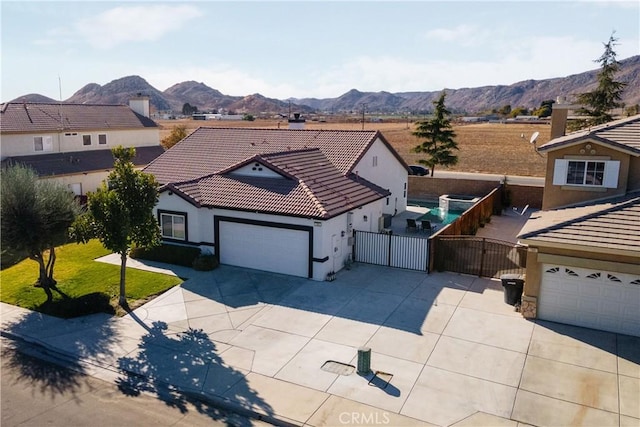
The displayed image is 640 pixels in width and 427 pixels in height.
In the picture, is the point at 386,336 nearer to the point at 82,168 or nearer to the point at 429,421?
the point at 429,421

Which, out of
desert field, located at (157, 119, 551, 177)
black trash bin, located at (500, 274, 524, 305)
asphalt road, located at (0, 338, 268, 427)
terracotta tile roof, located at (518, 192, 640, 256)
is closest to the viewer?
asphalt road, located at (0, 338, 268, 427)

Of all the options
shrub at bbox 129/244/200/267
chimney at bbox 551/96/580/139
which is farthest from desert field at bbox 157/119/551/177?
shrub at bbox 129/244/200/267

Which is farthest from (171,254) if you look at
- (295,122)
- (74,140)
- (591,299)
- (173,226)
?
(74,140)

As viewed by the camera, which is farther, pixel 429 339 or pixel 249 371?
pixel 429 339

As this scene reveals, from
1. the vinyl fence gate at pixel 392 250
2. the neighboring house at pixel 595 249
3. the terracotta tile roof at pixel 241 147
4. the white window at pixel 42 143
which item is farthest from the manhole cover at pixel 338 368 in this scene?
the white window at pixel 42 143

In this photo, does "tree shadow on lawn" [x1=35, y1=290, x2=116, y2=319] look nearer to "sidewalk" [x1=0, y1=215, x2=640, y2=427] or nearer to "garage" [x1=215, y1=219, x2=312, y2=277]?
"sidewalk" [x1=0, y1=215, x2=640, y2=427]

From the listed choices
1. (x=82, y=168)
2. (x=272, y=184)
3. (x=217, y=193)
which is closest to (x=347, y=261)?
(x=272, y=184)
